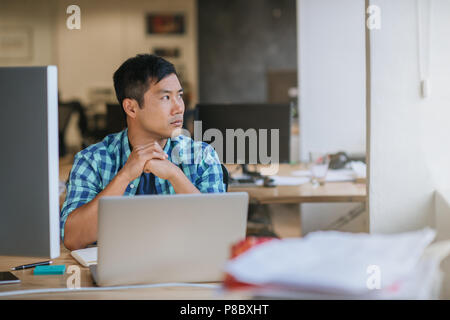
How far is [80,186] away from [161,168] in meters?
0.33

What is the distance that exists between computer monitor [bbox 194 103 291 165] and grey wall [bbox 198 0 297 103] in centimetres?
481

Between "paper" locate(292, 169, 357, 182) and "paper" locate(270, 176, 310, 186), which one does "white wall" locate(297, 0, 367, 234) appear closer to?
"paper" locate(292, 169, 357, 182)

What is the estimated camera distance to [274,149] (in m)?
3.04

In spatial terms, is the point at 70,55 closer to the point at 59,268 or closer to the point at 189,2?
the point at 189,2

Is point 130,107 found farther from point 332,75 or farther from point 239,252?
point 332,75

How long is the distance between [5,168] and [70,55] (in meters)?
6.46

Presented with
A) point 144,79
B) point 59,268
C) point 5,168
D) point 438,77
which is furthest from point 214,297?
point 144,79

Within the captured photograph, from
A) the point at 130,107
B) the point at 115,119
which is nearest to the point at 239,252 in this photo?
the point at 130,107

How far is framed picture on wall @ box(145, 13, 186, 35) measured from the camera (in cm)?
761

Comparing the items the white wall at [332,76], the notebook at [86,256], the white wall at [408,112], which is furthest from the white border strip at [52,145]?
the white wall at [332,76]

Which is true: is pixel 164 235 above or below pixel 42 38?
below

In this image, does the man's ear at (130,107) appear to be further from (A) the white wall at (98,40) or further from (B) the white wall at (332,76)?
(A) the white wall at (98,40)

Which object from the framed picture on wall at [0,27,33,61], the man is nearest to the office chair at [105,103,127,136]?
the man
